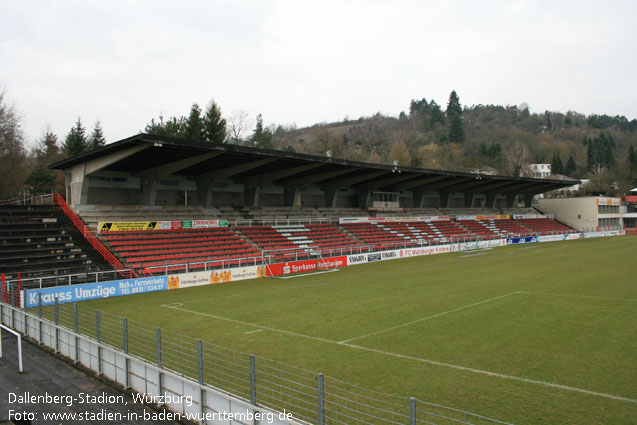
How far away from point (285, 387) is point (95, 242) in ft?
79.4

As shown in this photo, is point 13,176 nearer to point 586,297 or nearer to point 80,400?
point 80,400

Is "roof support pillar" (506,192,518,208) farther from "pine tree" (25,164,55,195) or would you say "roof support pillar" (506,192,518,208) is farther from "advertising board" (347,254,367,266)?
"pine tree" (25,164,55,195)

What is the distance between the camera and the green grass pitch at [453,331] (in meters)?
8.98

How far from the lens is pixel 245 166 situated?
113ft

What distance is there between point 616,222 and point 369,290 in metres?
72.4

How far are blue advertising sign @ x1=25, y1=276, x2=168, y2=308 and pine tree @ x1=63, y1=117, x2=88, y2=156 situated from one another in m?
52.9

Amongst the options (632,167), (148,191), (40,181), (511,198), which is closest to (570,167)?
(632,167)

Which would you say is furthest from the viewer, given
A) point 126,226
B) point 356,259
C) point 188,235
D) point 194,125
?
point 194,125

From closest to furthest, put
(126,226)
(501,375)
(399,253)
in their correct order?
(501,375)
(126,226)
(399,253)

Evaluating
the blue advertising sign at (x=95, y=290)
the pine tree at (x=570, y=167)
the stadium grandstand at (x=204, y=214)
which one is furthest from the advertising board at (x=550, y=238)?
the pine tree at (x=570, y=167)

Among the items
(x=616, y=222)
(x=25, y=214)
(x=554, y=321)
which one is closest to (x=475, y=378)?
(x=554, y=321)

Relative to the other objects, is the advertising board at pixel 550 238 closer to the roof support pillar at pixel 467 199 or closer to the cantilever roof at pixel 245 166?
the cantilever roof at pixel 245 166

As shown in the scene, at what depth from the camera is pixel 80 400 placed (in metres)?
9.01

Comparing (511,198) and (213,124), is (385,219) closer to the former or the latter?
(511,198)
